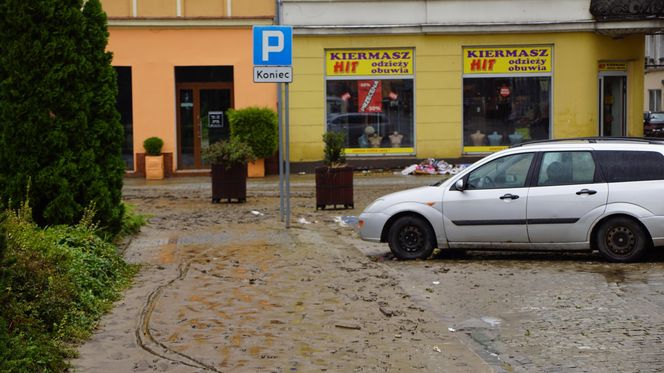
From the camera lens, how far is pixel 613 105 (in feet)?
96.3

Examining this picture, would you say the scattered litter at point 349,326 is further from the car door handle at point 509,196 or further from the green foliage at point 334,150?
the green foliage at point 334,150

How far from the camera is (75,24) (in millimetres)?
12523

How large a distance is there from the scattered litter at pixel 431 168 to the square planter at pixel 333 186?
8.17 m

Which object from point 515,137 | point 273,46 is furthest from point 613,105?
point 273,46

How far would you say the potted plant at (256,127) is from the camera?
26344 mm

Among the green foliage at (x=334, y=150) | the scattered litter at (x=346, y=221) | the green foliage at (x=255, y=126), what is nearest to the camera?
the scattered litter at (x=346, y=221)

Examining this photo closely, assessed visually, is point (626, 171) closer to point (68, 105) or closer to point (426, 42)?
point (68, 105)

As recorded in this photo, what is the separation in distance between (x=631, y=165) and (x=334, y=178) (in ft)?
24.1

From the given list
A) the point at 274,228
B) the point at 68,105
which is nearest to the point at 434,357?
the point at 68,105

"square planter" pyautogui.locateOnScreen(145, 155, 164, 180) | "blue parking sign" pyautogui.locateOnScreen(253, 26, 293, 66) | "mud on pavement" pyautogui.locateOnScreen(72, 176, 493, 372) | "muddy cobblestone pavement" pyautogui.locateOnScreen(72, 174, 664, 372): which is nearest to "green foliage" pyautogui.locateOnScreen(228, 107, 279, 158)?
"square planter" pyautogui.locateOnScreen(145, 155, 164, 180)

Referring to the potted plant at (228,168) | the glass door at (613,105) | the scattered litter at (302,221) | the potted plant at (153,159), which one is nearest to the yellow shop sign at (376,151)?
the potted plant at (153,159)

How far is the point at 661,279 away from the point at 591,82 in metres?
17.6

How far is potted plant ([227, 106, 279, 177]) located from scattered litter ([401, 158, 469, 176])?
3621mm

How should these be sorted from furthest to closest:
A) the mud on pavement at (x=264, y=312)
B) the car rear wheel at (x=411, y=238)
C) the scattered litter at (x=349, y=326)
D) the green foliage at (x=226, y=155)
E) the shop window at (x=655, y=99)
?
the shop window at (x=655, y=99)
the green foliage at (x=226, y=155)
the car rear wheel at (x=411, y=238)
the scattered litter at (x=349, y=326)
the mud on pavement at (x=264, y=312)
